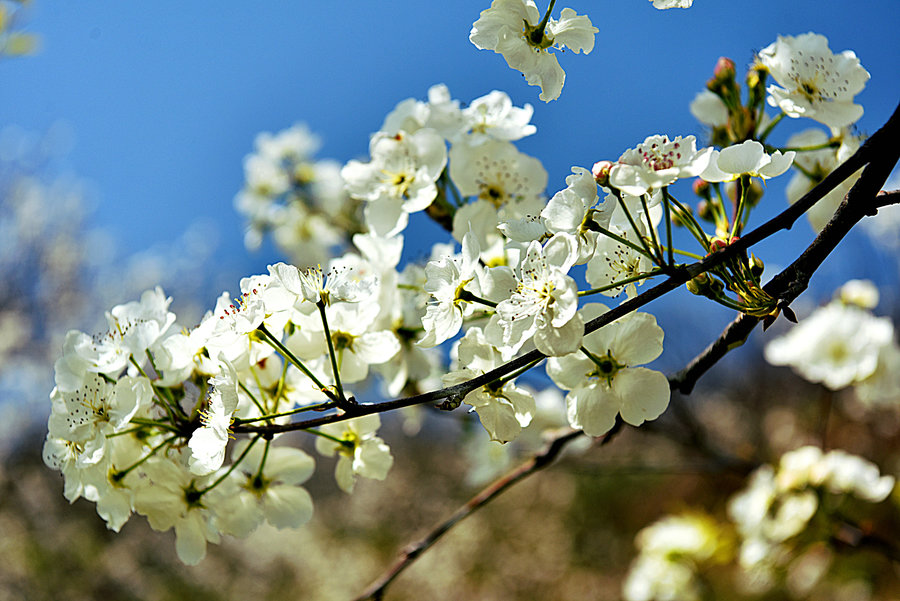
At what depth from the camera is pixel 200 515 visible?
785mm

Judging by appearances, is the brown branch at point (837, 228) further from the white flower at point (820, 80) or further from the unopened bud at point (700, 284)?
the white flower at point (820, 80)

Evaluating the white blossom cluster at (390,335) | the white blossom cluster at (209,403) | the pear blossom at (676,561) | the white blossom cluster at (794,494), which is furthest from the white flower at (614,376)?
the pear blossom at (676,561)

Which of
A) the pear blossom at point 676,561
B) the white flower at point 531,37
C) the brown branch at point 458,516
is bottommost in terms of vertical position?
the brown branch at point 458,516

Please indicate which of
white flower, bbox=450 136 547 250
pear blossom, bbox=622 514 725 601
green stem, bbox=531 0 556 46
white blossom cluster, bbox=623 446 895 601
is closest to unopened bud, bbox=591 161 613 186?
green stem, bbox=531 0 556 46

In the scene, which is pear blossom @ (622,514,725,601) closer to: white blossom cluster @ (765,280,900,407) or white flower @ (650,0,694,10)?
white blossom cluster @ (765,280,900,407)

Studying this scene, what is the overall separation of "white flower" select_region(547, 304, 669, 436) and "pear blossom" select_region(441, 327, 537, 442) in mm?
50

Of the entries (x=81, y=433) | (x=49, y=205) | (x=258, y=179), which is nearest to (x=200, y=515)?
(x=81, y=433)

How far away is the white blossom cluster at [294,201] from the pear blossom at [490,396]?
118cm

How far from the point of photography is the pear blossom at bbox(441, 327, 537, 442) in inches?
25.1

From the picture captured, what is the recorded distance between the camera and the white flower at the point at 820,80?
0.81 metres

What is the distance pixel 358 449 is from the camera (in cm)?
78

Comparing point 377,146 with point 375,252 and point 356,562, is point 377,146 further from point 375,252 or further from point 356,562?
point 356,562

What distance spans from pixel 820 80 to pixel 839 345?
97 cm

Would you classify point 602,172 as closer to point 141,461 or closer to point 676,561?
point 141,461
